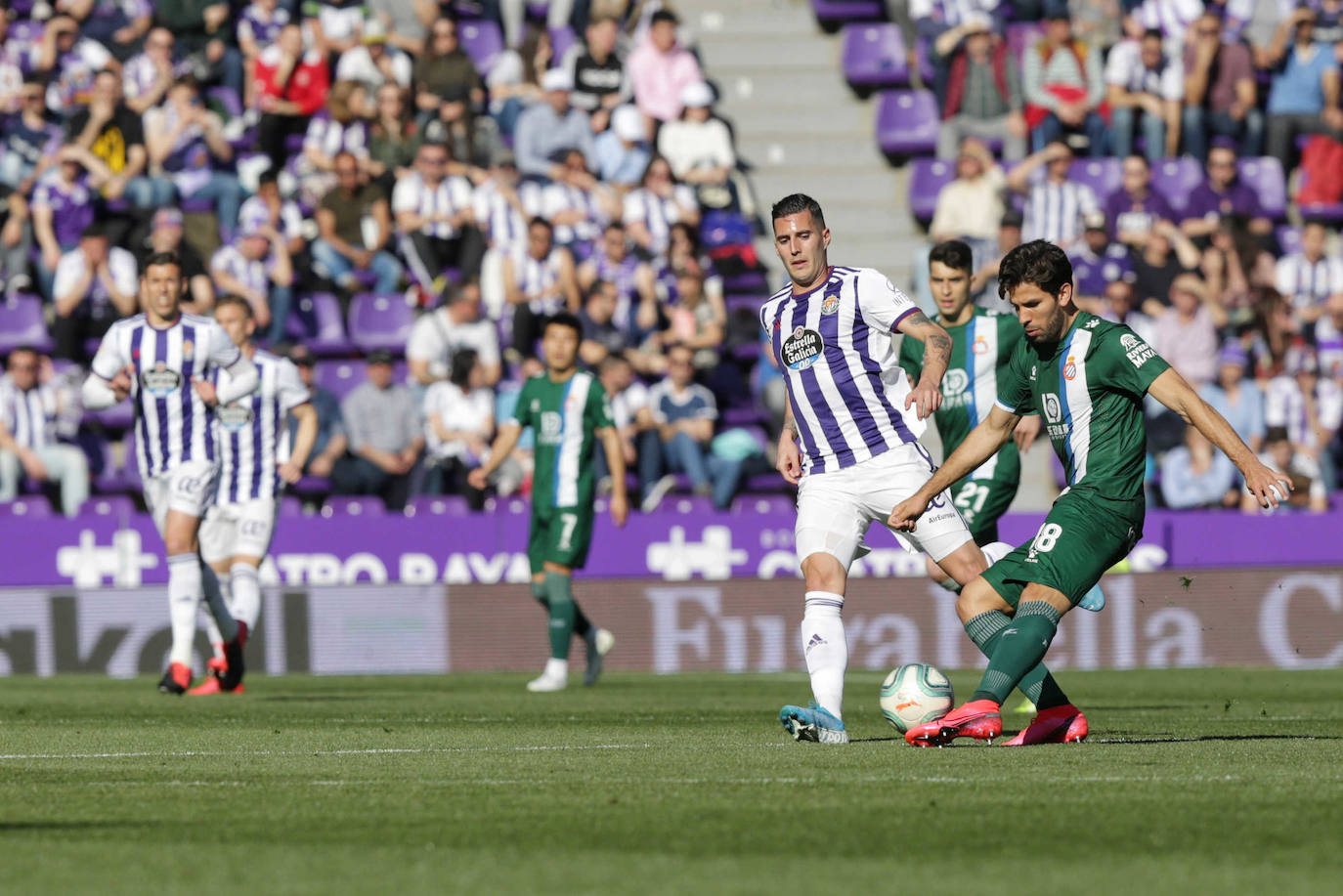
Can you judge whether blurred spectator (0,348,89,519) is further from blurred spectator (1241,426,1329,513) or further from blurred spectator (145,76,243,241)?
blurred spectator (1241,426,1329,513)

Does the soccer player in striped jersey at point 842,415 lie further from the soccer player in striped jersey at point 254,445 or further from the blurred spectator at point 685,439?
the blurred spectator at point 685,439

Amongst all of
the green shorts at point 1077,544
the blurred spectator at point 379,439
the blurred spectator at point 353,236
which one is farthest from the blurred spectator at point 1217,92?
the green shorts at point 1077,544

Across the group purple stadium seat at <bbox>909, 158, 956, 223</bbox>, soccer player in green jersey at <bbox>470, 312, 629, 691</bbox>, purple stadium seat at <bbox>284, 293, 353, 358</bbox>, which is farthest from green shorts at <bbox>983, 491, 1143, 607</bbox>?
purple stadium seat at <bbox>909, 158, 956, 223</bbox>

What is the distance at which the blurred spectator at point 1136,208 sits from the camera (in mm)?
20281

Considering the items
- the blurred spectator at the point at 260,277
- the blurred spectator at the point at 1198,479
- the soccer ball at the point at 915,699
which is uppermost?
the blurred spectator at the point at 260,277

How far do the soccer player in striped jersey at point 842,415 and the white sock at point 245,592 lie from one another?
17.5ft

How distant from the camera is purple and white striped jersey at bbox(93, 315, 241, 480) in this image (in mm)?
12102

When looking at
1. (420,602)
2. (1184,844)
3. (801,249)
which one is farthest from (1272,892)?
(420,602)

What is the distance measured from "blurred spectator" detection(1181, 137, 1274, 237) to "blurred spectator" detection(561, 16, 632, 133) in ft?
19.4

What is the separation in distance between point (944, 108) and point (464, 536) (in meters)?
7.84

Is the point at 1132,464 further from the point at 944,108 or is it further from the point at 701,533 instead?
the point at 944,108

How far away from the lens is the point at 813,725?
8.00m

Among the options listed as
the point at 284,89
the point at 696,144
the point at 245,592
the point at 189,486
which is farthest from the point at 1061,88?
the point at 189,486

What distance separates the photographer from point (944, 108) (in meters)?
21.8
